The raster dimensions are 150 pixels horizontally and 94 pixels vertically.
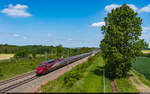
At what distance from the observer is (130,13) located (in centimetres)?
2553

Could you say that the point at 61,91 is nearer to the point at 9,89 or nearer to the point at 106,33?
the point at 9,89

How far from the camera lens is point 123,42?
24453mm

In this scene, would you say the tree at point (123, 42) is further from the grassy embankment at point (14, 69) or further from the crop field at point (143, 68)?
the grassy embankment at point (14, 69)

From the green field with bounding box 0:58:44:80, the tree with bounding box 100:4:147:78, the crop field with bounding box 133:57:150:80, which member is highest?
the tree with bounding box 100:4:147:78

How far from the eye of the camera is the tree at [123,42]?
24344 mm

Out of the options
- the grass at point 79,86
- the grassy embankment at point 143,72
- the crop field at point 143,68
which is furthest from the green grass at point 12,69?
the crop field at point 143,68

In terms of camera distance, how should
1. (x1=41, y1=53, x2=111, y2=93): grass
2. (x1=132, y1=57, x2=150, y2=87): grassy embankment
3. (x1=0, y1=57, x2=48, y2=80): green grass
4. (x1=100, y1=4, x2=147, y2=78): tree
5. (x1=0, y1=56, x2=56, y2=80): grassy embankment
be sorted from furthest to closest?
(x1=0, y1=56, x2=56, y2=80): grassy embankment
(x1=0, y1=57, x2=48, y2=80): green grass
(x1=132, y1=57, x2=150, y2=87): grassy embankment
(x1=100, y1=4, x2=147, y2=78): tree
(x1=41, y1=53, x2=111, y2=93): grass

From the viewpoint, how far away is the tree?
79.9 feet

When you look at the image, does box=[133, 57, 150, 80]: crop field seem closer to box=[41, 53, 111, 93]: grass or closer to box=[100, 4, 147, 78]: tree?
box=[100, 4, 147, 78]: tree

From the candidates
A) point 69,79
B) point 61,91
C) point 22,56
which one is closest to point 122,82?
point 69,79

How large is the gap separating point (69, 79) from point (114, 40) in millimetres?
10776

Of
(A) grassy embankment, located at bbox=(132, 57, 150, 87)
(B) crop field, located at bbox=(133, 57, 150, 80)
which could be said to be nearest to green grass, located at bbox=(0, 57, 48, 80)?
(A) grassy embankment, located at bbox=(132, 57, 150, 87)

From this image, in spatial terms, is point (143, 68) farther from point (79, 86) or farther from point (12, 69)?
point (12, 69)

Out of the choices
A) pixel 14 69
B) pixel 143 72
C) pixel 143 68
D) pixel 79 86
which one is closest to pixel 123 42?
pixel 79 86
